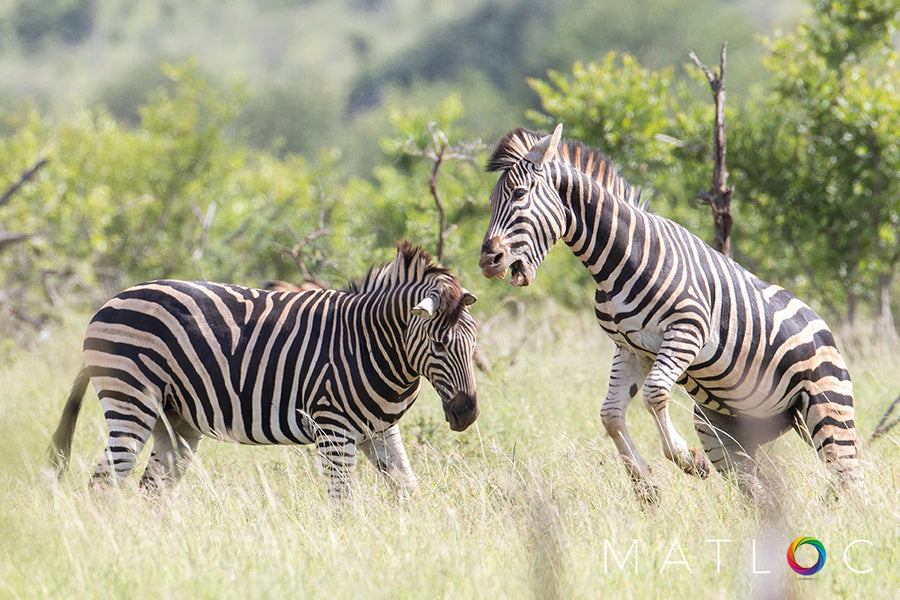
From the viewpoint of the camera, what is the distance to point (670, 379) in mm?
4691

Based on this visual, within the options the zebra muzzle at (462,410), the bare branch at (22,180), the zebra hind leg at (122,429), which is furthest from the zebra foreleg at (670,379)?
the bare branch at (22,180)

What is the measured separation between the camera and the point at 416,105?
51.3 m

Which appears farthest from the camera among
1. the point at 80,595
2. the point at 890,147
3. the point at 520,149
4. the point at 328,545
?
the point at 890,147

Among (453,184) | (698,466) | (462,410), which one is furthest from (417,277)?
(453,184)

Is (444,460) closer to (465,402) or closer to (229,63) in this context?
(465,402)

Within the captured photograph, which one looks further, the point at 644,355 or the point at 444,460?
the point at 444,460

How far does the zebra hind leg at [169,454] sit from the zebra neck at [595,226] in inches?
114

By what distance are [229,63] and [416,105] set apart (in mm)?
75368

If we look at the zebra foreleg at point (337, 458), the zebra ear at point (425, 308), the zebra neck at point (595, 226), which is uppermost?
the zebra neck at point (595, 226)

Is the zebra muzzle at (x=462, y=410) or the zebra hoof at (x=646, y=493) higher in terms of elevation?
the zebra muzzle at (x=462, y=410)

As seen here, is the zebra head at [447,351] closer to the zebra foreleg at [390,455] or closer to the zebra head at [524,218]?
the zebra foreleg at [390,455]

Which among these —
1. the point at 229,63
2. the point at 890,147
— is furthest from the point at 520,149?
the point at 229,63

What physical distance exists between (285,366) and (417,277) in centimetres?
102

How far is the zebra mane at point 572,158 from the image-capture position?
507cm
